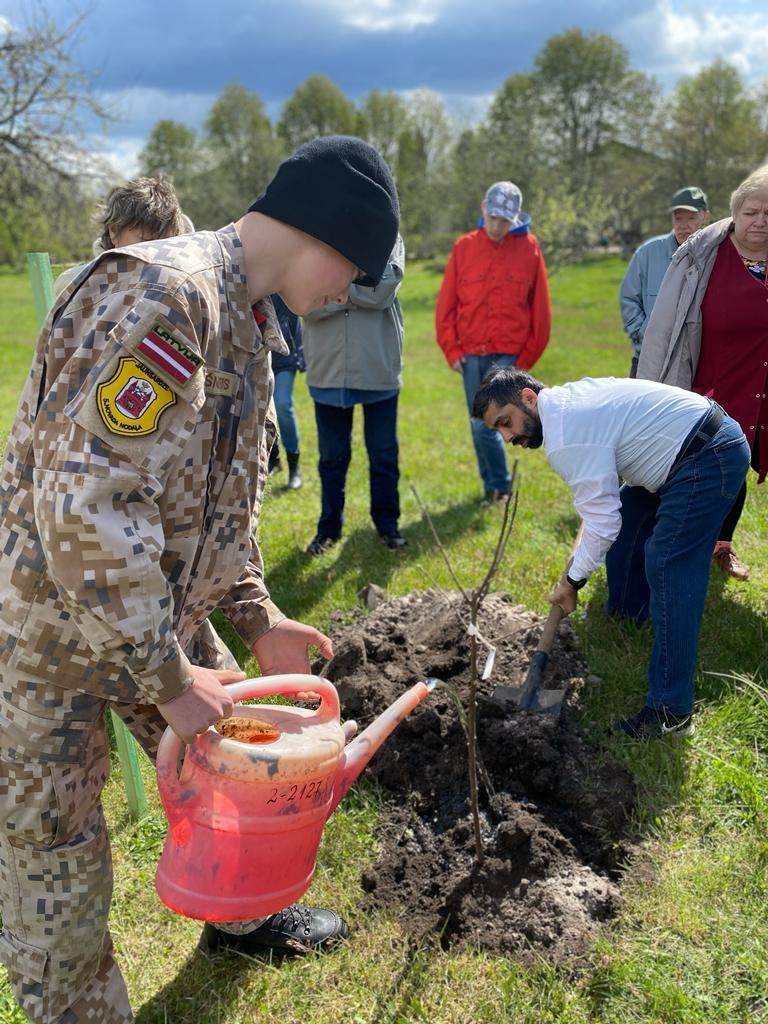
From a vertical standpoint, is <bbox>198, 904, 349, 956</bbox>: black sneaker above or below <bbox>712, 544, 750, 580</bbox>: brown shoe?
below

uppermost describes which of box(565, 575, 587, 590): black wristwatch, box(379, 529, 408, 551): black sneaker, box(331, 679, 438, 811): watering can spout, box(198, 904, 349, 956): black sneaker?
box(331, 679, 438, 811): watering can spout

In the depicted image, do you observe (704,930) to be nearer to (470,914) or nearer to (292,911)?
(470,914)

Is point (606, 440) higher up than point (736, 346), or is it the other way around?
point (736, 346)

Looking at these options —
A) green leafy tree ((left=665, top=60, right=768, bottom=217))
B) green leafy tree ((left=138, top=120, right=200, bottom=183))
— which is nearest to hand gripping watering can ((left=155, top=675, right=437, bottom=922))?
green leafy tree ((left=665, top=60, right=768, bottom=217))

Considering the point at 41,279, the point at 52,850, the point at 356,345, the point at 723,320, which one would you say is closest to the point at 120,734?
the point at 52,850

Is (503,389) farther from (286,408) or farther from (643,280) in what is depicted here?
(286,408)

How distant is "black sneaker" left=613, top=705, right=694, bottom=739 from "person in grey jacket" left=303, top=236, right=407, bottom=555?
2310 mm

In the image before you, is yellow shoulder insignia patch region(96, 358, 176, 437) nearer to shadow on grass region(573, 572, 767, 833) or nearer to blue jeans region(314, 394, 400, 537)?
shadow on grass region(573, 572, 767, 833)

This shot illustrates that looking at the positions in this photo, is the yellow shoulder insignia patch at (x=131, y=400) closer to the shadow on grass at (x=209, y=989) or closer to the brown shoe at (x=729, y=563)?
the shadow on grass at (x=209, y=989)

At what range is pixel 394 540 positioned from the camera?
5.24 metres

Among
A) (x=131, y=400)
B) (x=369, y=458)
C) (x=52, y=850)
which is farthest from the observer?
(x=369, y=458)

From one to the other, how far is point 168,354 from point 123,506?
271mm

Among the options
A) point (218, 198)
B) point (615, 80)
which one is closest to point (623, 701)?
point (218, 198)

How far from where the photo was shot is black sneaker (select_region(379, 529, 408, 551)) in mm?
5211
